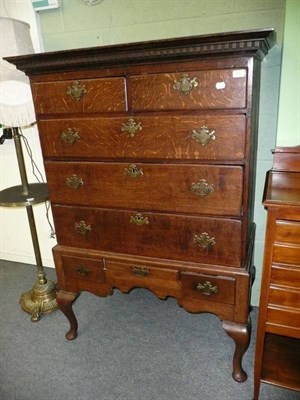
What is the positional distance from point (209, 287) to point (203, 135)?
636 mm

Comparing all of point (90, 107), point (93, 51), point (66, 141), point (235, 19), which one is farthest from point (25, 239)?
point (235, 19)

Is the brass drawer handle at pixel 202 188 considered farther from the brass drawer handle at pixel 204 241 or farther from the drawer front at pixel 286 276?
the drawer front at pixel 286 276

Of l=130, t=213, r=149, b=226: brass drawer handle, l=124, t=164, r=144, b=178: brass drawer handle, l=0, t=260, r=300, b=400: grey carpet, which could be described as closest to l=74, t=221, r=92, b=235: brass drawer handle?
l=130, t=213, r=149, b=226: brass drawer handle

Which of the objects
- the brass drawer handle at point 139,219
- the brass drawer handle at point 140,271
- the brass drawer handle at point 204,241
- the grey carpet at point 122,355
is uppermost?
the brass drawer handle at point 139,219

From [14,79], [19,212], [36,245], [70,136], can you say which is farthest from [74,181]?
[19,212]

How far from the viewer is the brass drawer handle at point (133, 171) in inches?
49.1

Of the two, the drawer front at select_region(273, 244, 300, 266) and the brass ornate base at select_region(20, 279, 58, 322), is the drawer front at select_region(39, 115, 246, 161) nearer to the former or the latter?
the drawer front at select_region(273, 244, 300, 266)

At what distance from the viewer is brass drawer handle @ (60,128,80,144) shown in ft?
4.24

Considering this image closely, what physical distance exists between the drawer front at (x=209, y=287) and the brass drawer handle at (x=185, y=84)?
75 cm

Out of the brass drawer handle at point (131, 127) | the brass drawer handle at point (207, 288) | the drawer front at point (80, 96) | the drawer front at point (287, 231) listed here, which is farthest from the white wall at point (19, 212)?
the drawer front at point (287, 231)

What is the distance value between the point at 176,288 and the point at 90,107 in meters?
0.86

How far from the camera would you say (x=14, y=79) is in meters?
1.60

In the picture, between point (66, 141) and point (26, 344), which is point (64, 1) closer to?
point (66, 141)

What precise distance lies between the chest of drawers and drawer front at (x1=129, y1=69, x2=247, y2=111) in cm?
36
